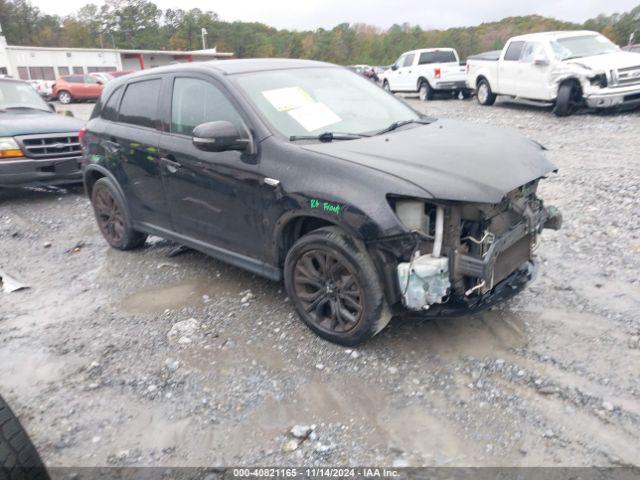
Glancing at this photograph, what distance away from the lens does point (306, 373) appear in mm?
3371

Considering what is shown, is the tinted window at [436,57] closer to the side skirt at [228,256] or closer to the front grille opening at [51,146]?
the front grille opening at [51,146]

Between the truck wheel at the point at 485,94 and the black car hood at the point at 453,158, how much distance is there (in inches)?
471

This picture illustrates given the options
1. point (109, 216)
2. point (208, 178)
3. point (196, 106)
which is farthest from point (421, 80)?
point (208, 178)

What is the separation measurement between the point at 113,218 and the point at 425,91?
1487cm

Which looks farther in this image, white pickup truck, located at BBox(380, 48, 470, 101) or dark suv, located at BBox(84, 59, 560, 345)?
white pickup truck, located at BBox(380, 48, 470, 101)

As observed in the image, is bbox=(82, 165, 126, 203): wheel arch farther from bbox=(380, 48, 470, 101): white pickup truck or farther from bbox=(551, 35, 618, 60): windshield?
bbox=(380, 48, 470, 101): white pickup truck

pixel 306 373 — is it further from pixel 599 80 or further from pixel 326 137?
pixel 599 80

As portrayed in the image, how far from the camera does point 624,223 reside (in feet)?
17.6

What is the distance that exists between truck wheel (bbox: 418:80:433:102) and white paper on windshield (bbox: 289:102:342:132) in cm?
1518

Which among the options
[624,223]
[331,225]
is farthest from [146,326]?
[624,223]

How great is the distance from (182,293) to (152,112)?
1621mm

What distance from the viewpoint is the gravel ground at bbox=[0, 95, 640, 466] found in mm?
2764

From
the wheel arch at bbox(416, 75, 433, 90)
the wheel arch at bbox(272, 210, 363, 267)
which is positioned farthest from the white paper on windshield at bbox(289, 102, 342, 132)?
the wheel arch at bbox(416, 75, 433, 90)

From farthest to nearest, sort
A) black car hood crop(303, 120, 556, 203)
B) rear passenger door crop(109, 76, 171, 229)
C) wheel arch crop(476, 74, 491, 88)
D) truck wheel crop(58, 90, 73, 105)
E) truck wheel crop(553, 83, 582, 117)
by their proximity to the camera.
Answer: truck wheel crop(58, 90, 73, 105) < wheel arch crop(476, 74, 491, 88) < truck wheel crop(553, 83, 582, 117) < rear passenger door crop(109, 76, 171, 229) < black car hood crop(303, 120, 556, 203)
